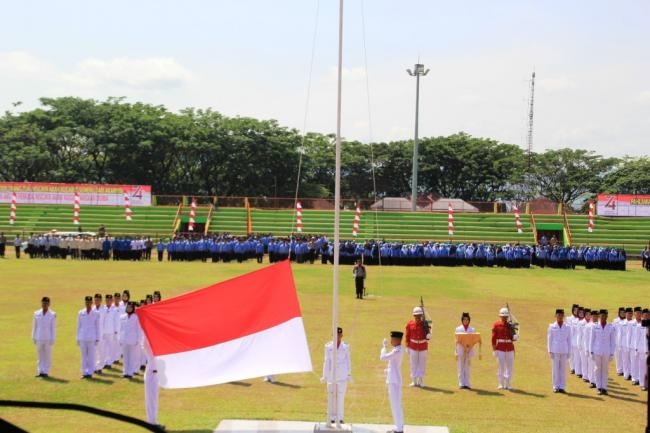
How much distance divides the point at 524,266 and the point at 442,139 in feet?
109

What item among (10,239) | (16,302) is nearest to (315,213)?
(10,239)

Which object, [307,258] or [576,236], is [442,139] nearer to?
[576,236]

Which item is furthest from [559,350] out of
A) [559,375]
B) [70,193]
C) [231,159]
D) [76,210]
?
[231,159]

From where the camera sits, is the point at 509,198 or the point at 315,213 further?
the point at 509,198

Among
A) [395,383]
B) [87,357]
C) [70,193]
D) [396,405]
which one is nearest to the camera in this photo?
[396,405]

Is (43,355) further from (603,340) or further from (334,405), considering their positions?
(603,340)

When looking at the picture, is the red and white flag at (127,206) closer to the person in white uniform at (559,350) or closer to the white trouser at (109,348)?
the white trouser at (109,348)

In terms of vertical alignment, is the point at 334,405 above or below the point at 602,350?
below

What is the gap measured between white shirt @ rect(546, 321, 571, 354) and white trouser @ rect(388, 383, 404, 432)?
469 centimetres

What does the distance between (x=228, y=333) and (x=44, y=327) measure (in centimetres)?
640

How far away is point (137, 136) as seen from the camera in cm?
6112

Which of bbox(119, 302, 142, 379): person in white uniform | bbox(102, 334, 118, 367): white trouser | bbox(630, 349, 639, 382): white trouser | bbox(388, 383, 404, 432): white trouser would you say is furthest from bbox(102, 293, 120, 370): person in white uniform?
bbox(630, 349, 639, 382): white trouser

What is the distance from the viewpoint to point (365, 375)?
15336 mm

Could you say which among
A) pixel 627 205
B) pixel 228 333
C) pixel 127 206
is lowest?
pixel 228 333
